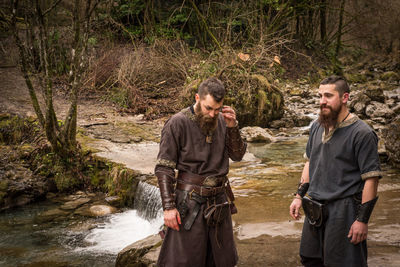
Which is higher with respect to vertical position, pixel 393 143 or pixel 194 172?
pixel 194 172

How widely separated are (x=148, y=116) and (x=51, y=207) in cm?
407

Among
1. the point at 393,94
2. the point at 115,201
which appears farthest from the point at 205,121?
the point at 393,94

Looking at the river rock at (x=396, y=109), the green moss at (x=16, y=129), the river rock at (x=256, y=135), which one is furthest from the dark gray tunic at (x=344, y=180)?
the river rock at (x=396, y=109)

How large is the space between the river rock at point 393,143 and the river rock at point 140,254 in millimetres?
4455

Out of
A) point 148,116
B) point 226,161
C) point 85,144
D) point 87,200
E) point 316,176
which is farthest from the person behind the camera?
point 148,116

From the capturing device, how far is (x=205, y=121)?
2.81 meters

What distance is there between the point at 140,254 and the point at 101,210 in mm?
2564

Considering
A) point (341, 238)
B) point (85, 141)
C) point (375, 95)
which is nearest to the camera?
point (341, 238)

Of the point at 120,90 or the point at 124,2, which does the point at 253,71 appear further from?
the point at 124,2

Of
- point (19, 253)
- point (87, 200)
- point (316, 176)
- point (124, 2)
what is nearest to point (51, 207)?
point (87, 200)

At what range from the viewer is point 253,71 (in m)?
11.0

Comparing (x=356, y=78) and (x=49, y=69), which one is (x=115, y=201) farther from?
(x=356, y=78)

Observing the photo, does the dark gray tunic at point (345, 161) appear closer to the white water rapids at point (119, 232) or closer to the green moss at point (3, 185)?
the white water rapids at point (119, 232)

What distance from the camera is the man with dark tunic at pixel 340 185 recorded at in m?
2.53
